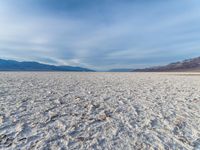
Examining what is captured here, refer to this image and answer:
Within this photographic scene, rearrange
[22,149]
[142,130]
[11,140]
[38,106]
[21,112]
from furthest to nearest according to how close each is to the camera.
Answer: [38,106] → [21,112] → [142,130] → [11,140] → [22,149]

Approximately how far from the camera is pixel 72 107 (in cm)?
685

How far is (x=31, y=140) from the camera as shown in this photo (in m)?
4.06

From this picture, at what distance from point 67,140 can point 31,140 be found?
0.90 m

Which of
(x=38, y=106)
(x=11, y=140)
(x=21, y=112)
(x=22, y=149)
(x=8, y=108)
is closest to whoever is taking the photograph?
(x=22, y=149)

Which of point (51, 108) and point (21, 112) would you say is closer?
point (21, 112)

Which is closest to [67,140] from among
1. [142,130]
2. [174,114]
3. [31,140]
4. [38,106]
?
[31,140]

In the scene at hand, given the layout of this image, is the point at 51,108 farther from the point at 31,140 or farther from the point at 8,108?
the point at 31,140

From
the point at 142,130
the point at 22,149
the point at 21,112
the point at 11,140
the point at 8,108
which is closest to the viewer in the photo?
the point at 22,149

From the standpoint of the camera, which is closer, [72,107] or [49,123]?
[49,123]

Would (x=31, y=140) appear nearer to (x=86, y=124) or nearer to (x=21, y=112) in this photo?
(x=86, y=124)

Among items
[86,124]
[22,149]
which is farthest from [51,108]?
[22,149]

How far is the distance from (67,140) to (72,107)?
276 centimetres

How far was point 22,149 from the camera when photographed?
12.0 ft

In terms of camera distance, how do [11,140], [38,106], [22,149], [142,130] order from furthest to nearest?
[38,106] < [142,130] < [11,140] < [22,149]
